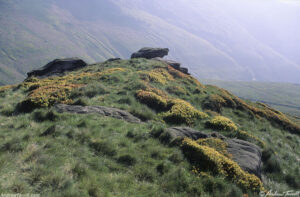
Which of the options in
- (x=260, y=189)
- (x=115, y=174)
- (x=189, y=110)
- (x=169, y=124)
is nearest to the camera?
(x=115, y=174)

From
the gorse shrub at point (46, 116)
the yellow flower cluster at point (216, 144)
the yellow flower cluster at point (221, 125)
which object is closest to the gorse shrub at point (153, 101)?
the yellow flower cluster at point (221, 125)

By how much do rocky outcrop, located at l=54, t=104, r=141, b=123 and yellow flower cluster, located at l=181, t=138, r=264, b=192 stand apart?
494 cm

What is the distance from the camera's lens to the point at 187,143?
970 centimetres

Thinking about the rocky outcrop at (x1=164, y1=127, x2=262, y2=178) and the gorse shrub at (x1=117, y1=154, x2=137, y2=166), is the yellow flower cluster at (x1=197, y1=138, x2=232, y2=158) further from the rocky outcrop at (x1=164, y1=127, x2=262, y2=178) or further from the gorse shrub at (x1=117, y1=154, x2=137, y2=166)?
the gorse shrub at (x1=117, y1=154, x2=137, y2=166)

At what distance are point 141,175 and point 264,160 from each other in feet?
26.9

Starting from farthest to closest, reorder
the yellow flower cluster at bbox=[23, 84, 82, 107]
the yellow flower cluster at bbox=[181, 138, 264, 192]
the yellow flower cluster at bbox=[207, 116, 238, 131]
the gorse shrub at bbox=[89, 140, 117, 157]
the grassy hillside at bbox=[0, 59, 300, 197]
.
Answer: the yellow flower cluster at bbox=[207, 116, 238, 131] → the yellow flower cluster at bbox=[23, 84, 82, 107] → the gorse shrub at bbox=[89, 140, 117, 157] → the yellow flower cluster at bbox=[181, 138, 264, 192] → the grassy hillside at bbox=[0, 59, 300, 197]

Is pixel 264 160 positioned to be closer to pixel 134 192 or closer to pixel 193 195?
pixel 193 195

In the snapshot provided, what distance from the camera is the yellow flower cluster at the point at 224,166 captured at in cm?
825

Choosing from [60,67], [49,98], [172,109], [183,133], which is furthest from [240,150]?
[60,67]

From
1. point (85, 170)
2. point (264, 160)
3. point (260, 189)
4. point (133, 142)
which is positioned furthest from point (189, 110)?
point (85, 170)

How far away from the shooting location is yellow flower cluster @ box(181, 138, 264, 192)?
825 centimetres

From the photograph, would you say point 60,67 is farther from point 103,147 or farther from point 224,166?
point 224,166

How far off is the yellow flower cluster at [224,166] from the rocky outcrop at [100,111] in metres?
4.94

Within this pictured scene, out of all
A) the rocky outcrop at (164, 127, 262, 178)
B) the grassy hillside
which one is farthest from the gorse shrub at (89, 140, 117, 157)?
the rocky outcrop at (164, 127, 262, 178)
